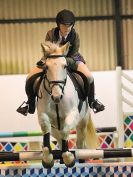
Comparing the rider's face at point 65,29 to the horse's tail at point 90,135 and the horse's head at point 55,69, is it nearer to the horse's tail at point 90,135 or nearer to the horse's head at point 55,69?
the horse's head at point 55,69

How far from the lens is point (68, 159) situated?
2.98 metres

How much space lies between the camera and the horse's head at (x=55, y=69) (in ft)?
9.42

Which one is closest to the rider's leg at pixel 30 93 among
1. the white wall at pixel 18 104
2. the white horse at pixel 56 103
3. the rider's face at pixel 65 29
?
the white horse at pixel 56 103

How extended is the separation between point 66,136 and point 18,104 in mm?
4305

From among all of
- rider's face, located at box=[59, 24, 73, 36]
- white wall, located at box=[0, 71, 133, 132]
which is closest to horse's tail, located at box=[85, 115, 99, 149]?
rider's face, located at box=[59, 24, 73, 36]

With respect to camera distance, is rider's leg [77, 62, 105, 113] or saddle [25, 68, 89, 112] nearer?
saddle [25, 68, 89, 112]

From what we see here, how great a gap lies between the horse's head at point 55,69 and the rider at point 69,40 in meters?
0.16

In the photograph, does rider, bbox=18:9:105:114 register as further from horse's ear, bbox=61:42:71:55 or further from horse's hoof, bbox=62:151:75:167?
horse's hoof, bbox=62:151:75:167

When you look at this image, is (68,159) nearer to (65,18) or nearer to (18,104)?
(65,18)

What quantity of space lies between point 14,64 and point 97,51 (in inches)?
55.9

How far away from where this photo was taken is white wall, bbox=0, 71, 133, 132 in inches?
288

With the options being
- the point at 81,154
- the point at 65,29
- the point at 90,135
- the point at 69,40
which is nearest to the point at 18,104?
the point at 90,135

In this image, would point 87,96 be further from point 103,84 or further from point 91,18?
point 91,18

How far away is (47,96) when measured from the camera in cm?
310
